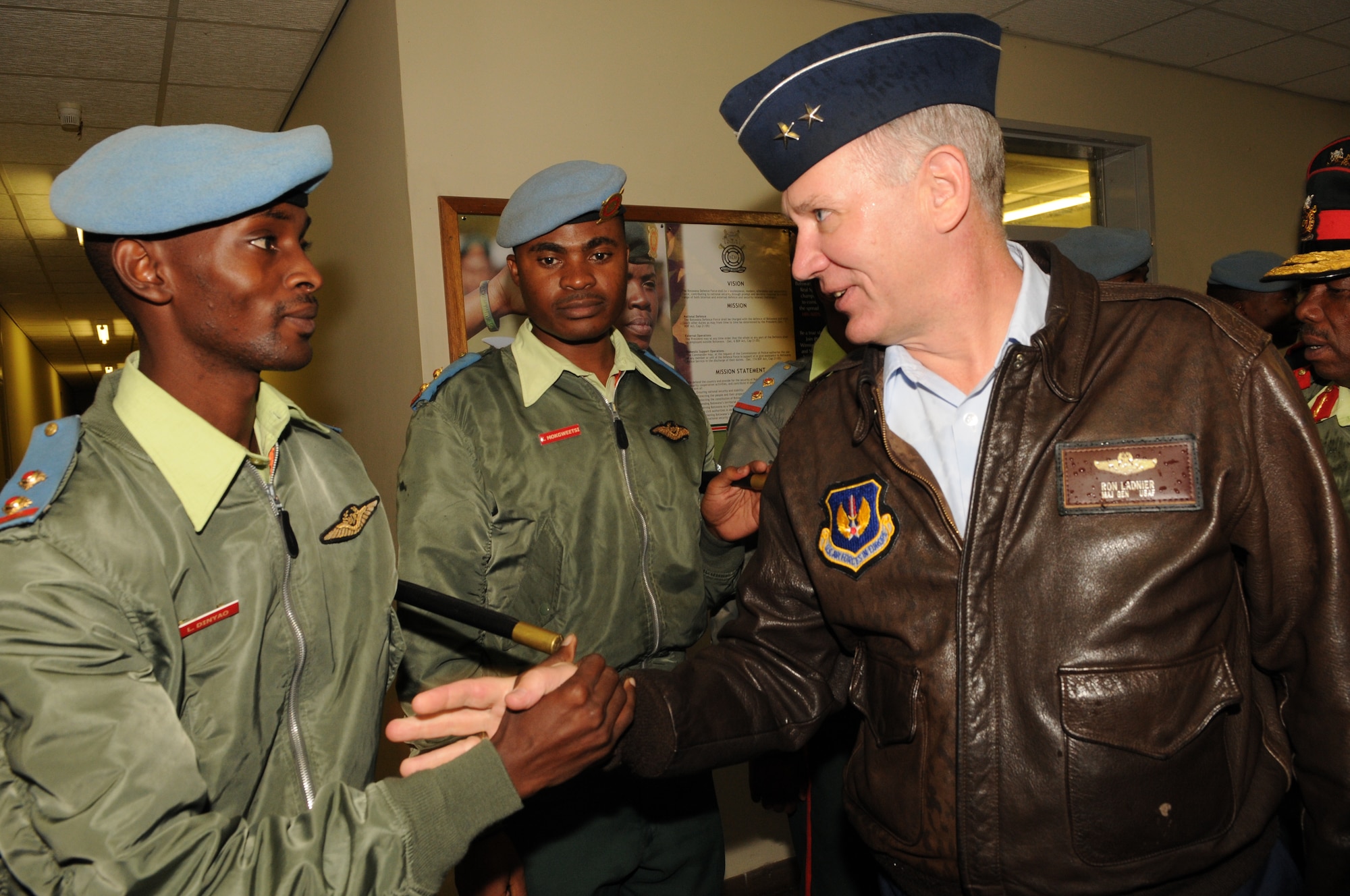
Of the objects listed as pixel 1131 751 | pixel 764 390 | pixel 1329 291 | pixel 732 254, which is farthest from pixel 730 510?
pixel 1329 291

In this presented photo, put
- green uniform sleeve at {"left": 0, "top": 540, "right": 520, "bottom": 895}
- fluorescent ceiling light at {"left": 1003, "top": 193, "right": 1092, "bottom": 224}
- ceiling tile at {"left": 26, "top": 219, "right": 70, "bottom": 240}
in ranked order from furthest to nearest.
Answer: ceiling tile at {"left": 26, "top": 219, "right": 70, "bottom": 240} → fluorescent ceiling light at {"left": 1003, "top": 193, "right": 1092, "bottom": 224} → green uniform sleeve at {"left": 0, "top": 540, "right": 520, "bottom": 895}

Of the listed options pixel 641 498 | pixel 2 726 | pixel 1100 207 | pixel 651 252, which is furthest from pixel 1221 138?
pixel 2 726

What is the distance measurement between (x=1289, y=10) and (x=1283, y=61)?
2.69ft

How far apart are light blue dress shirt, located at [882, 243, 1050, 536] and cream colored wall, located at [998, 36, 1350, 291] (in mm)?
3196

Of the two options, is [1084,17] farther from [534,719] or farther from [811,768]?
[534,719]

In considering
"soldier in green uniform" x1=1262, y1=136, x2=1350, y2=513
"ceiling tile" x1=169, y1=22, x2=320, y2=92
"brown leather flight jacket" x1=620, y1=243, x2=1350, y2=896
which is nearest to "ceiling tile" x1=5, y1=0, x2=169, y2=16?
"ceiling tile" x1=169, y1=22, x2=320, y2=92

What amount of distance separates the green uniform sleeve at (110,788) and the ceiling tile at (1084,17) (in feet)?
13.4

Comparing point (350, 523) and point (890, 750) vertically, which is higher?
point (350, 523)

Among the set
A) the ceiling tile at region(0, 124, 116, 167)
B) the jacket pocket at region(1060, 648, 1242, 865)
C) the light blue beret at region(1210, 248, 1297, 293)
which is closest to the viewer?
the jacket pocket at region(1060, 648, 1242, 865)

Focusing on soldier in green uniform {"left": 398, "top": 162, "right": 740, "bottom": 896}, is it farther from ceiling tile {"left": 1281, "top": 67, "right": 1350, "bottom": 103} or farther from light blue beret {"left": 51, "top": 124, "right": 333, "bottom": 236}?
ceiling tile {"left": 1281, "top": 67, "right": 1350, "bottom": 103}

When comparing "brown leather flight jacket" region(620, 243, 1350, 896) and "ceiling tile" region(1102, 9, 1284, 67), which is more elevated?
"ceiling tile" region(1102, 9, 1284, 67)

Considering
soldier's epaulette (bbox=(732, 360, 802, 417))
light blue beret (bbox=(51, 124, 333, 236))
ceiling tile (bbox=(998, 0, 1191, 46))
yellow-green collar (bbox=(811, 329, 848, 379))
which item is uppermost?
ceiling tile (bbox=(998, 0, 1191, 46))

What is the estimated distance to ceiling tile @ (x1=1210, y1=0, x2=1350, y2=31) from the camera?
390cm

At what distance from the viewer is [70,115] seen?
4148mm
